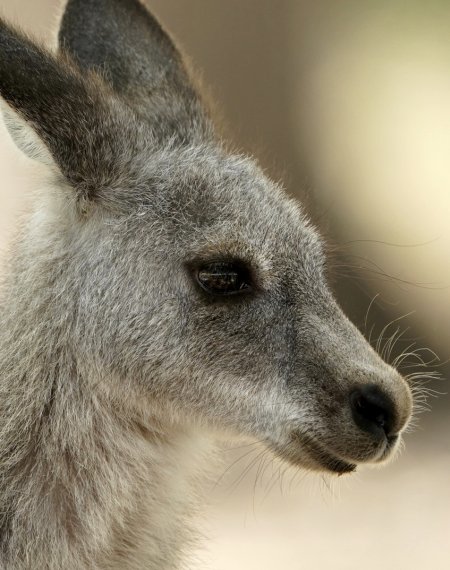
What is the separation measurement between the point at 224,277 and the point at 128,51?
4.71 ft

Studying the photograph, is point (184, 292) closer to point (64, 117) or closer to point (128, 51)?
point (64, 117)

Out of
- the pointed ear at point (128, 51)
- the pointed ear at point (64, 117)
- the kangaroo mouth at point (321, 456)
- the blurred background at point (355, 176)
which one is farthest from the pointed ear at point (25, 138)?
the blurred background at point (355, 176)

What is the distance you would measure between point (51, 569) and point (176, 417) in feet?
2.21

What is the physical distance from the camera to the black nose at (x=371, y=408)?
3.48 m

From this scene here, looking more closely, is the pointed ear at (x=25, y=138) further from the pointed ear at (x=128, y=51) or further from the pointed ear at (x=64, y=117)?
the pointed ear at (x=128, y=51)

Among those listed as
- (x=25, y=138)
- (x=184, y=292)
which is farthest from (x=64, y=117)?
(x=184, y=292)

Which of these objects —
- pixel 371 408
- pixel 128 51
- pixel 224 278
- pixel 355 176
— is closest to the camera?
pixel 371 408

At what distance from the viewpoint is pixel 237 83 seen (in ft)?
29.5

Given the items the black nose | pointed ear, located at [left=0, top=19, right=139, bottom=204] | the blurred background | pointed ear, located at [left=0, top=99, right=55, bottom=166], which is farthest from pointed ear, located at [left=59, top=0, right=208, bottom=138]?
the blurred background

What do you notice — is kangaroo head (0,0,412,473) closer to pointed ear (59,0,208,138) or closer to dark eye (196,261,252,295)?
dark eye (196,261,252,295)

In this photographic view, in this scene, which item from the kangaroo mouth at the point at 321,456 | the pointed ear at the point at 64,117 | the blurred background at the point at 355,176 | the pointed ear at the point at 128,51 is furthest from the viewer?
the blurred background at the point at 355,176

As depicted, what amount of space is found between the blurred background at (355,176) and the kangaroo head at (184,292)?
7.18 ft

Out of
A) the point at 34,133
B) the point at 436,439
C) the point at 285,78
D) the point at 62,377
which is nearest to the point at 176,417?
the point at 62,377

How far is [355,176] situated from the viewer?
8.12m
